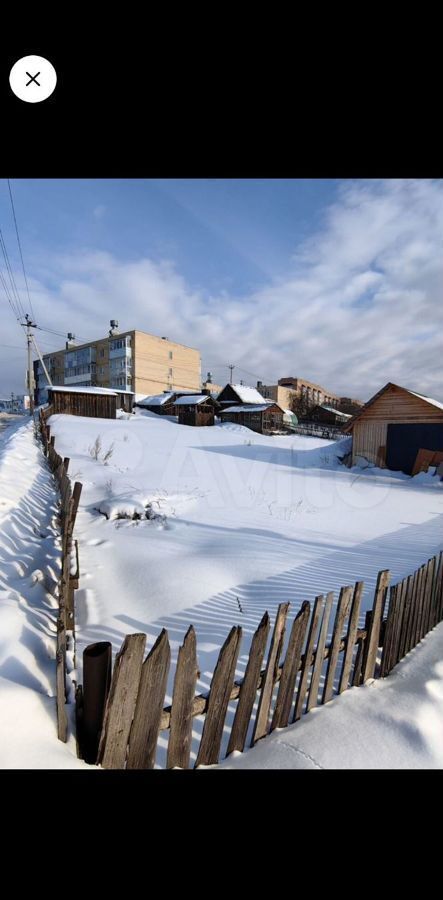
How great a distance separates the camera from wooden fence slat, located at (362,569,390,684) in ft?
8.48

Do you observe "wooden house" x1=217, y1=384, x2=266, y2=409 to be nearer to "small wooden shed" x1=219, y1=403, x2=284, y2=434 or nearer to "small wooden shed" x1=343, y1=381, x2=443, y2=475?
"small wooden shed" x1=219, y1=403, x2=284, y2=434

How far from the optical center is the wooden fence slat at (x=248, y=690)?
1.83 m

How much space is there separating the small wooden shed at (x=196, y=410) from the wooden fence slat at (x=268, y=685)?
34.8 metres

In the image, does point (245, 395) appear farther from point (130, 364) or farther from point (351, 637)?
point (351, 637)

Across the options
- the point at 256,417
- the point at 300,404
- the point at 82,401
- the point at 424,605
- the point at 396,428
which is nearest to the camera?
the point at 424,605

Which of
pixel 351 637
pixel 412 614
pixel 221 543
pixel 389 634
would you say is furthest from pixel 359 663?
pixel 221 543

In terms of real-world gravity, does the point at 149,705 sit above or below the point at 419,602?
above

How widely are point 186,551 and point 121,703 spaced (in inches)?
150

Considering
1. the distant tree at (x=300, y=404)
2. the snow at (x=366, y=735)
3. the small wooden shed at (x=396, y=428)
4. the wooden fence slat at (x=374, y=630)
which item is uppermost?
the distant tree at (x=300, y=404)

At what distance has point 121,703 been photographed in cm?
142

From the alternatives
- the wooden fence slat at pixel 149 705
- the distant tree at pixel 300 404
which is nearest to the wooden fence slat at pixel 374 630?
the wooden fence slat at pixel 149 705

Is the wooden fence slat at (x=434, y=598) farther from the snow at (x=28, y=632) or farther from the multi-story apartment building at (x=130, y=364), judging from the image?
the multi-story apartment building at (x=130, y=364)

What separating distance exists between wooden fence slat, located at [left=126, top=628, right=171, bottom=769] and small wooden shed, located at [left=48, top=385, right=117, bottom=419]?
31.0 metres
